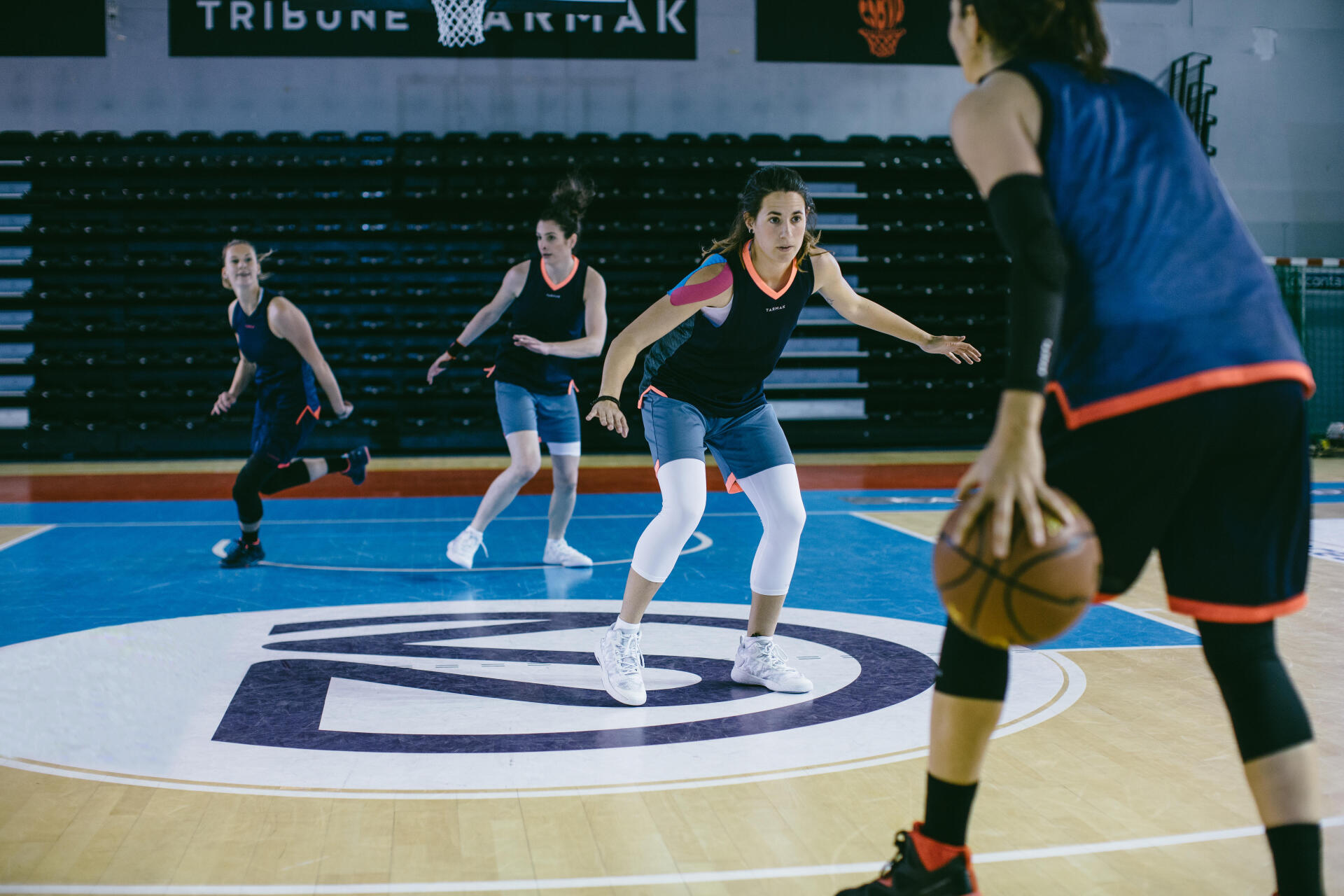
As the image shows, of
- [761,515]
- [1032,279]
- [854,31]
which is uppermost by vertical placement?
[854,31]

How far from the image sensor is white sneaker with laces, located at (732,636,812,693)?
337 centimetres

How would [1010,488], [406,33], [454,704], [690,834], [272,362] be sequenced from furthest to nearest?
[406,33] → [272,362] → [454,704] → [690,834] → [1010,488]

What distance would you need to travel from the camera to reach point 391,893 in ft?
6.60

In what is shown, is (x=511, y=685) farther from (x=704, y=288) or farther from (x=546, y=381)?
(x=546, y=381)

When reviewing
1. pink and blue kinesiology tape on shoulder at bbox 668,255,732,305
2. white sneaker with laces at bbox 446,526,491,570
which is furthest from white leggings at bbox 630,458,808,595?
white sneaker with laces at bbox 446,526,491,570

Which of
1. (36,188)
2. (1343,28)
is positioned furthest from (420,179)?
(1343,28)

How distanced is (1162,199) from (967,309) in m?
12.1

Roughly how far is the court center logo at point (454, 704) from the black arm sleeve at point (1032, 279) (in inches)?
55.3

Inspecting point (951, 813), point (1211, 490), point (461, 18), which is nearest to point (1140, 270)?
point (1211, 490)

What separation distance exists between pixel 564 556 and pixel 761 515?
8.06 feet

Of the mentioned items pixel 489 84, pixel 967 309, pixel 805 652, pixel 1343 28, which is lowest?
pixel 805 652

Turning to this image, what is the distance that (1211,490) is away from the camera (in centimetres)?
174

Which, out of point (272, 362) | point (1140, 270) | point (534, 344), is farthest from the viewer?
point (272, 362)

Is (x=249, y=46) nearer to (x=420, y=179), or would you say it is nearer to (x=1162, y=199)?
(x=420, y=179)
